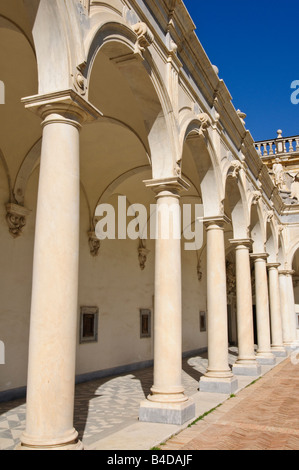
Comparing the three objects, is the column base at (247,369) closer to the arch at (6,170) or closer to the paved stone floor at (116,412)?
the paved stone floor at (116,412)

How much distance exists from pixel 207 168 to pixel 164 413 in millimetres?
5692

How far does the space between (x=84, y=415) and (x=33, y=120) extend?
5.90 meters

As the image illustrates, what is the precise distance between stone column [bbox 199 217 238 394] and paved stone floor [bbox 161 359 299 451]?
0.51 meters

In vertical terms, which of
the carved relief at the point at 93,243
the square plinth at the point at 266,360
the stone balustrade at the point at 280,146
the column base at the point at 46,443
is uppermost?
the stone balustrade at the point at 280,146

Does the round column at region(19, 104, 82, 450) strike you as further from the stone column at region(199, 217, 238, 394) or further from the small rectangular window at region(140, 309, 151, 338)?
the small rectangular window at region(140, 309, 151, 338)

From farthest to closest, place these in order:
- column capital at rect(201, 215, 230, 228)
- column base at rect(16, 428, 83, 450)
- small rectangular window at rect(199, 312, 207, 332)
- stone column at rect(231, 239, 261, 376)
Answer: small rectangular window at rect(199, 312, 207, 332) → stone column at rect(231, 239, 261, 376) → column capital at rect(201, 215, 230, 228) → column base at rect(16, 428, 83, 450)

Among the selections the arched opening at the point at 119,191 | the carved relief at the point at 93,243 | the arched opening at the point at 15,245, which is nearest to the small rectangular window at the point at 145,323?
the arched opening at the point at 119,191

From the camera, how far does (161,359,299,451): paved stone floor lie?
5.98m

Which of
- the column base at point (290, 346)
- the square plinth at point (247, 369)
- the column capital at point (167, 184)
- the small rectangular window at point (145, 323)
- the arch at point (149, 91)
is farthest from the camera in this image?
the column base at point (290, 346)

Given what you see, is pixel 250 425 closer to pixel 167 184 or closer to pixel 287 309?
pixel 167 184

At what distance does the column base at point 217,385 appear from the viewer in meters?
9.47

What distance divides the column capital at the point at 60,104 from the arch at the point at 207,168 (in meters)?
5.09

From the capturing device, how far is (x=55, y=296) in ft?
14.2

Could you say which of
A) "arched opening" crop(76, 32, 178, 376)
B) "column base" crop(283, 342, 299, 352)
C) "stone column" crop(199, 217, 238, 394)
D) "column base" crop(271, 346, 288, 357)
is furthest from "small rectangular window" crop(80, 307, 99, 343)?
"column base" crop(283, 342, 299, 352)
